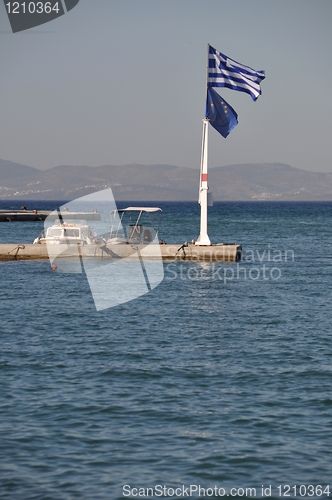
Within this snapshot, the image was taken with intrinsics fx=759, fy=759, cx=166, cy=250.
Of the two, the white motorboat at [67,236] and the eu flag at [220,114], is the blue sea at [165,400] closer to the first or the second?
the eu flag at [220,114]

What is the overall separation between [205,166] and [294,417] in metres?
25.9

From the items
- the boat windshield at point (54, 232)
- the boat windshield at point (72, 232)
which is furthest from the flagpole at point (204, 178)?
the boat windshield at point (54, 232)

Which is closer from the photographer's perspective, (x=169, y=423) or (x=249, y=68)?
(x=169, y=423)

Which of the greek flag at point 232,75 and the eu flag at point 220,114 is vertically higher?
the greek flag at point 232,75

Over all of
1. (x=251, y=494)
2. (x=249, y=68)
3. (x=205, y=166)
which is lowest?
(x=251, y=494)

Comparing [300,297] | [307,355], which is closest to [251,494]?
[307,355]

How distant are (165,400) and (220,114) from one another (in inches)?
1016

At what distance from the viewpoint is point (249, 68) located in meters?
37.3

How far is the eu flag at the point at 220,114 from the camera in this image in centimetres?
3897

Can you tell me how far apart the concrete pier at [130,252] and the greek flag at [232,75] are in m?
8.43

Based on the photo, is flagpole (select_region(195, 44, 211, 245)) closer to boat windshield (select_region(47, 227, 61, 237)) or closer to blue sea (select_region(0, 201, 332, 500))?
boat windshield (select_region(47, 227, 61, 237))

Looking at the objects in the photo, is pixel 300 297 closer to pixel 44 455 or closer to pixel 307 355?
pixel 307 355

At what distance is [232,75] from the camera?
3794cm

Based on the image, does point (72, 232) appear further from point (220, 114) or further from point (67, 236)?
point (220, 114)
